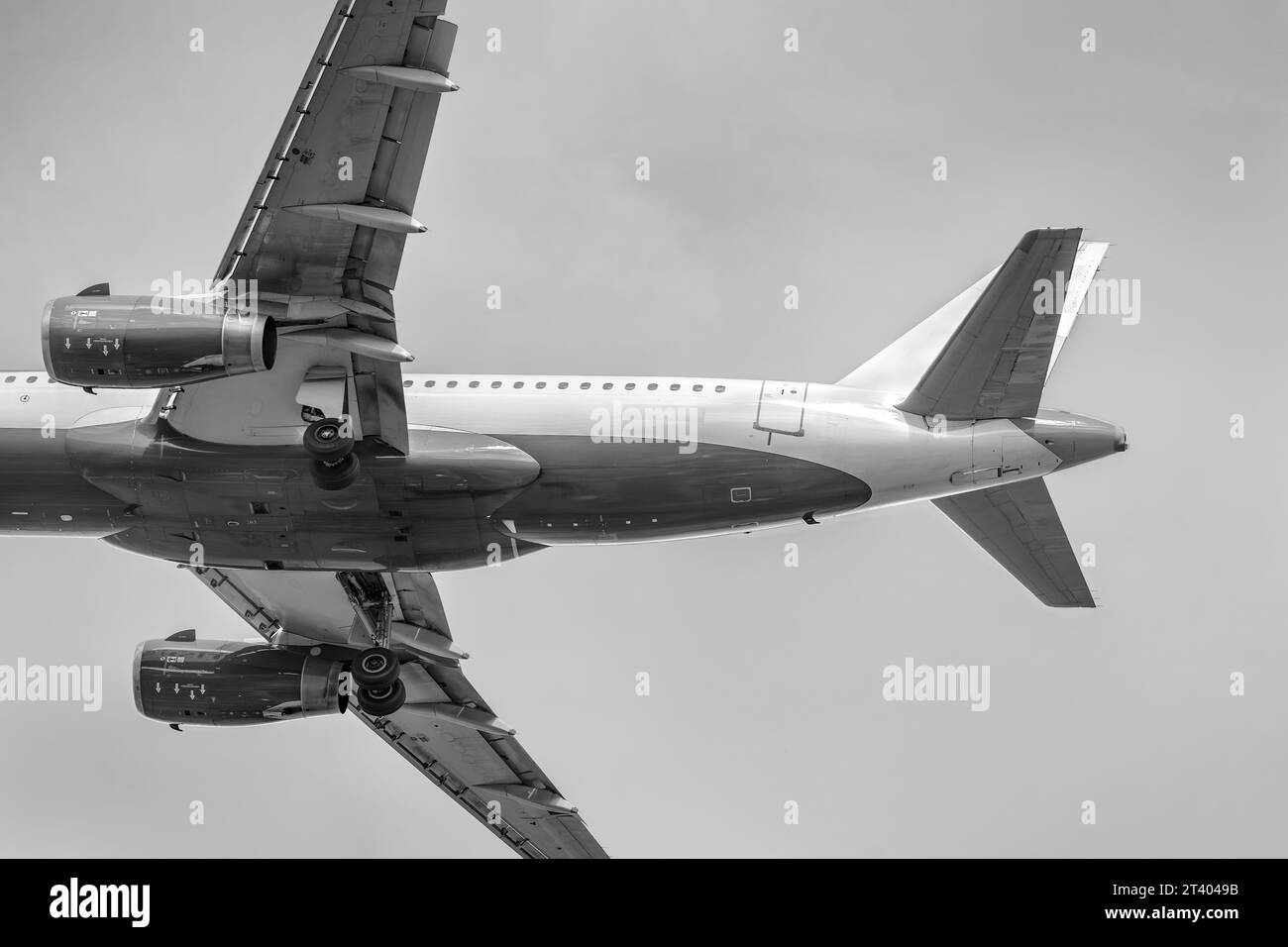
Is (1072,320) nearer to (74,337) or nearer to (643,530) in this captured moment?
(643,530)

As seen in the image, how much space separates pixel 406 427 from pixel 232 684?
895 cm

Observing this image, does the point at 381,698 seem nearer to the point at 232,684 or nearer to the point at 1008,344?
the point at 232,684

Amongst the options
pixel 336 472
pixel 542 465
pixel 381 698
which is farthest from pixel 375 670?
Answer: pixel 542 465

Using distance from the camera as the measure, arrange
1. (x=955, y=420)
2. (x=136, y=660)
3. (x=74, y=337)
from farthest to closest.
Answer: (x=136, y=660) → (x=955, y=420) → (x=74, y=337)

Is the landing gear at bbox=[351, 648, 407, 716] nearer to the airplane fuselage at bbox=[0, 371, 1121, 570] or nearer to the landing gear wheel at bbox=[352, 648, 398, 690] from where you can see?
the landing gear wheel at bbox=[352, 648, 398, 690]

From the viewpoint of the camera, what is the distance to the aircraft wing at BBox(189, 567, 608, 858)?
37531 millimetres

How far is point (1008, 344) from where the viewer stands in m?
29.1

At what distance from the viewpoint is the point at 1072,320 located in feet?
102

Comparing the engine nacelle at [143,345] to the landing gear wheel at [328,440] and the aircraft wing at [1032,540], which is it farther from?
the aircraft wing at [1032,540]

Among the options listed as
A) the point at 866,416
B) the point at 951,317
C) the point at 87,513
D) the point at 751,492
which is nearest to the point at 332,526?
the point at 87,513

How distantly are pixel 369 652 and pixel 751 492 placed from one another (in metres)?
8.74

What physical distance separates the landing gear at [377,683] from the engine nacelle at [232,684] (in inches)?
80.9

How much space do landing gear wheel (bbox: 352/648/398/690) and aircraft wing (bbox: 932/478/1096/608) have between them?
37.2 ft

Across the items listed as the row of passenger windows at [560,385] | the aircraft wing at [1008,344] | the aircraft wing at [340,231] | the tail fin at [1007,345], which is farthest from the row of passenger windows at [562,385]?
the aircraft wing at [1008,344]
